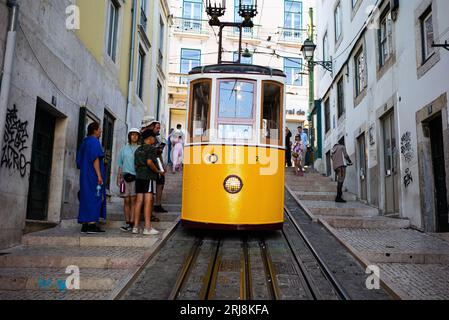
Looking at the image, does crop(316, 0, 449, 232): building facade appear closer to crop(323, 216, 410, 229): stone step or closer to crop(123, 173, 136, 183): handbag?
crop(323, 216, 410, 229): stone step

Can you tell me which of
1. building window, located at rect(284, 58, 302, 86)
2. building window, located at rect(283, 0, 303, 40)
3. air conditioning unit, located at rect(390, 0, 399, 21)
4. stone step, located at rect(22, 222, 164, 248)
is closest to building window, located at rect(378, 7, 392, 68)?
air conditioning unit, located at rect(390, 0, 399, 21)

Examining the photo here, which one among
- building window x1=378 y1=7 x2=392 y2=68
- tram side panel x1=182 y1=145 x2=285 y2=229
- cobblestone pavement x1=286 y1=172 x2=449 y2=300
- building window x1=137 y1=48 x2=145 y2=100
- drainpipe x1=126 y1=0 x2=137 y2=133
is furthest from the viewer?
A: building window x1=137 y1=48 x2=145 y2=100

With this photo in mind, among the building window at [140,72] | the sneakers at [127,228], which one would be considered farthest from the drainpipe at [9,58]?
the building window at [140,72]

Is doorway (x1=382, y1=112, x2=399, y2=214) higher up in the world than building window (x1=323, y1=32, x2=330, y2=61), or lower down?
lower down

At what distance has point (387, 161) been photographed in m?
10.2

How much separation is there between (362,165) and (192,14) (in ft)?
60.5

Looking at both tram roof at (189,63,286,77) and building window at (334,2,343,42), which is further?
building window at (334,2,343,42)

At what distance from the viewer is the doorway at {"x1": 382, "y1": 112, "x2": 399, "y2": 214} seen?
9523 millimetres

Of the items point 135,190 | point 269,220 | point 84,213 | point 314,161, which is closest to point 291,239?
point 269,220

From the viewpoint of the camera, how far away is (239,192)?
6277 mm

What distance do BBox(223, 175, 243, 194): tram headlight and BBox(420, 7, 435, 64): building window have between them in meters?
4.57

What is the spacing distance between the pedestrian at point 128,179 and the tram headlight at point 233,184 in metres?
1.76

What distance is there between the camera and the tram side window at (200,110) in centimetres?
668

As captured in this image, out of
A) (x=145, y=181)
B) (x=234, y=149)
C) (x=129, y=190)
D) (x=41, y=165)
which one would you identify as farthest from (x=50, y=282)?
(x=41, y=165)
